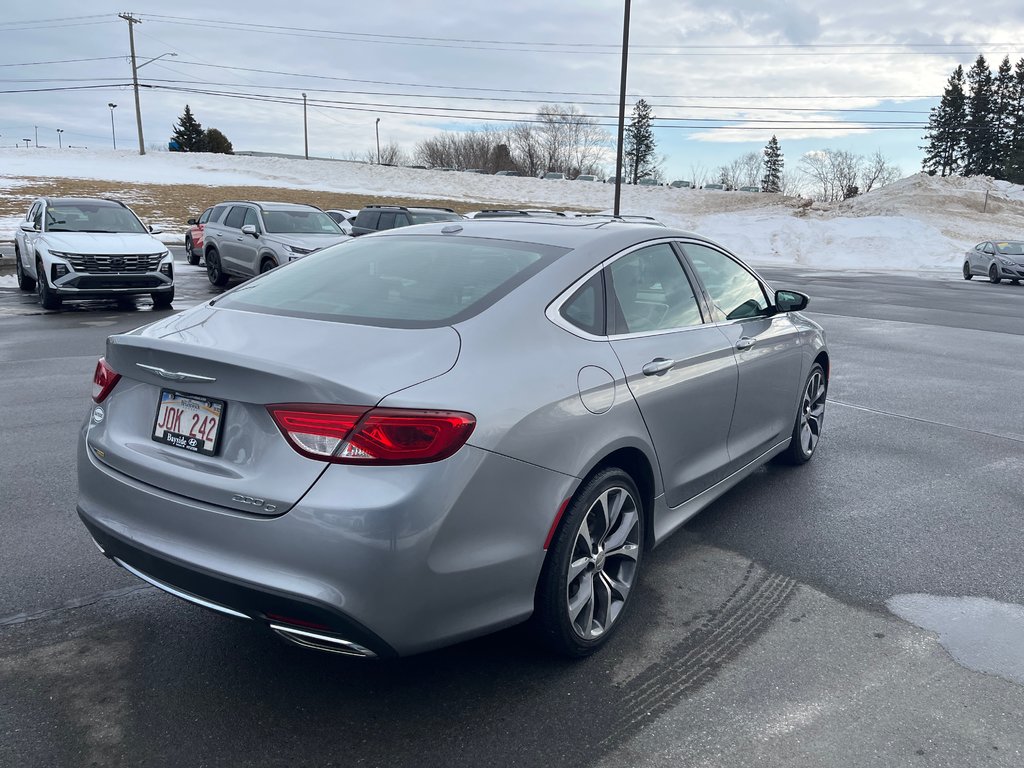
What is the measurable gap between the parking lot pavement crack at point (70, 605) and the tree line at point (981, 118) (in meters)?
98.4

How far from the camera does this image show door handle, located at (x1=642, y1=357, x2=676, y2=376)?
134 inches

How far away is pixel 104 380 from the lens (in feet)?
10.1

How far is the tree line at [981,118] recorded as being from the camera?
3408 inches

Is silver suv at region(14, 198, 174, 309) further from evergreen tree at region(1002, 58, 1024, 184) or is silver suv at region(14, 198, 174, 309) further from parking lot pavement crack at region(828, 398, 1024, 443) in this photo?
evergreen tree at region(1002, 58, 1024, 184)

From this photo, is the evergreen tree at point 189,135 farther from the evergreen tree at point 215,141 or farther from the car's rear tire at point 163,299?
the car's rear tire at point 163,299

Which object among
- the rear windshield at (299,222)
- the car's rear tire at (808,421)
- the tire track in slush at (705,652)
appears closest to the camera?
the tire track in slush at (705,652)

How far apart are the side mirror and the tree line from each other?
9513 centimetres

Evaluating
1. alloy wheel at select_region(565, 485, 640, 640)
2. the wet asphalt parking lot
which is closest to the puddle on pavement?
the wet asphalt parking lot

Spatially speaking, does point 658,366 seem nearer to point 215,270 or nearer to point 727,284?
point 727,284

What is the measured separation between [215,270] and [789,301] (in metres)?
14.4

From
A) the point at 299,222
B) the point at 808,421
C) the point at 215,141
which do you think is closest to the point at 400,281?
the point at 808,421

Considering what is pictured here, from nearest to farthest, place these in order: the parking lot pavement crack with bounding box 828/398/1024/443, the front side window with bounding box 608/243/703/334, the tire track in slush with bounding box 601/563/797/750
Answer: the tire track in slush with bounding box 601/563/797/750 → the front side window with bounding box 608/243/703/334 → the parking lot pavement crack with bounding box 828/398/1024/443

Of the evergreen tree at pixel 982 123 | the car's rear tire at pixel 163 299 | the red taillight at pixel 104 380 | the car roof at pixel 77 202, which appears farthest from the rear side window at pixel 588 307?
the evergreen tree at pixel 982 123

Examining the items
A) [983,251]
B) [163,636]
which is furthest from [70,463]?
[983,251]
